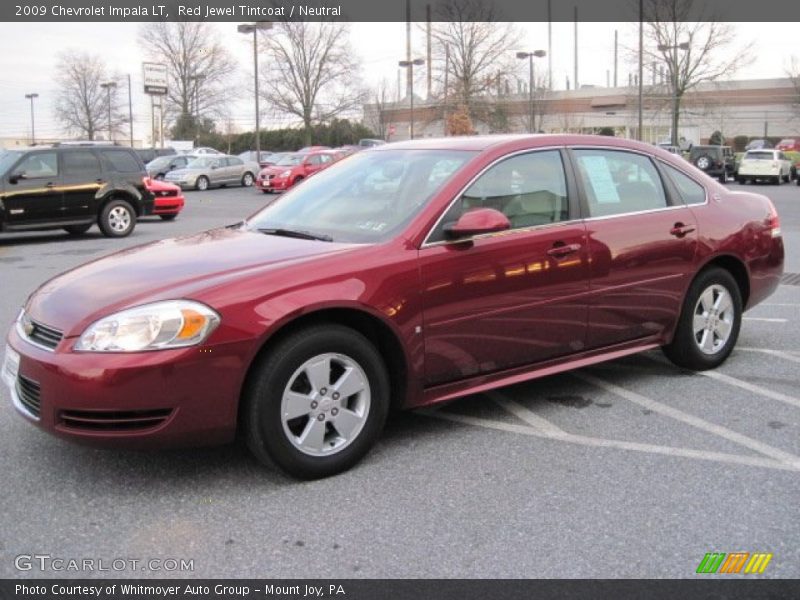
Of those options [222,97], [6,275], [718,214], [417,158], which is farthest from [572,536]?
[222,97]

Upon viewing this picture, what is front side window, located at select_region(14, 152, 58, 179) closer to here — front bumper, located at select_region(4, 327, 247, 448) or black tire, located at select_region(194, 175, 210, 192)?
front bumper, located at select_region(4, 327, 247, 448)

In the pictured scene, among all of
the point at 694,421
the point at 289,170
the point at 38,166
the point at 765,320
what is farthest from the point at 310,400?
the point at 289,170

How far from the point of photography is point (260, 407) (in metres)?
3.54

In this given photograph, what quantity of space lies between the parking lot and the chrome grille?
36cm

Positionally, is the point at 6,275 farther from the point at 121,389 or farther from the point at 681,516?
the point at 681,516

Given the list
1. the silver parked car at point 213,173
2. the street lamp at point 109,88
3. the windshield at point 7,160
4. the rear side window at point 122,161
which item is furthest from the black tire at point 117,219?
the street lamp at point 109,88

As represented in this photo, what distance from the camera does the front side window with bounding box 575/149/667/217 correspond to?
15.9ft

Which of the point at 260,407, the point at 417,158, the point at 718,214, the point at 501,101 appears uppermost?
the point at 501,101

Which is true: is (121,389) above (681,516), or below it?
above

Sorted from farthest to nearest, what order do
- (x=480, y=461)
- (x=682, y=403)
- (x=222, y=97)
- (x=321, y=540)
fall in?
(x=222, y=97)
(x=682, y=403)
(x=480, y=461)
(x=321, y=540)

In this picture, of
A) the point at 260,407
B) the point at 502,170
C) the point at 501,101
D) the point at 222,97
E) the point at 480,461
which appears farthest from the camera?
the point at 222,97

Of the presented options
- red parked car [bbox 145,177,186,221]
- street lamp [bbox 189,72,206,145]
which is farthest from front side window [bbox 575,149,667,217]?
street lamp [bbox 189,72,206,145]

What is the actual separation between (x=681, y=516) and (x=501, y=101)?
184ft

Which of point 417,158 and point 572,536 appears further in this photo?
point 417,158
